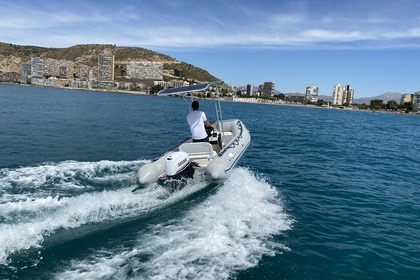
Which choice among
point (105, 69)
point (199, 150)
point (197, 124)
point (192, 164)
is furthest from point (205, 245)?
point (105, 69)

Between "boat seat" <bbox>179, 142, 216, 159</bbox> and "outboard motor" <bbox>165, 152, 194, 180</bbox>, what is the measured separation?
3.63 ft

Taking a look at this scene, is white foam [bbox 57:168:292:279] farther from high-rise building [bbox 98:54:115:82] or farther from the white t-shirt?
high-rise building [bbox 98:54:115:82]

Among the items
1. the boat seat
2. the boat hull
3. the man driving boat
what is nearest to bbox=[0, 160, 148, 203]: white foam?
the boat hull

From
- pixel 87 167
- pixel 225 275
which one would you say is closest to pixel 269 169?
pixel 87 167

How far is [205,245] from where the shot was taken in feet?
21.9

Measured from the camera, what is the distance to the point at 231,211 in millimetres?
8516

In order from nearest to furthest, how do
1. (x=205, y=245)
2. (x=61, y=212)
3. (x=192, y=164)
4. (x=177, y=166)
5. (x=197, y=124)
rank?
1. (x=205, y=245)
2. (x=61, y=212)
3. (x=177, y=166)
4. (x=192, y=164)
5. (x=197, y=124)

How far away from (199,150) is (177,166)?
185 cm

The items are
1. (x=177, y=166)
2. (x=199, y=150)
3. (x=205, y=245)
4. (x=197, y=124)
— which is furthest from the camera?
(x=197, y=124)

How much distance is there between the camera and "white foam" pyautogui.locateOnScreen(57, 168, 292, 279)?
5656 millimetres

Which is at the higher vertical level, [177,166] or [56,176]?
[177,166]

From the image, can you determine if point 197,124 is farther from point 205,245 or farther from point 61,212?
point 205,245

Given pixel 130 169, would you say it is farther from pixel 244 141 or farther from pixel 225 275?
pixel 225 275

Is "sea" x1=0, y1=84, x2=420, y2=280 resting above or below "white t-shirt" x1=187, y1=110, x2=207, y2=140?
below
